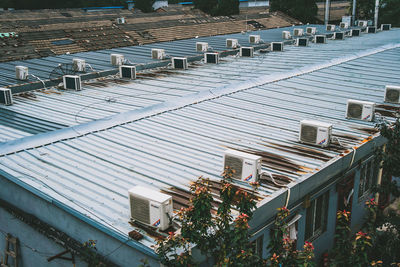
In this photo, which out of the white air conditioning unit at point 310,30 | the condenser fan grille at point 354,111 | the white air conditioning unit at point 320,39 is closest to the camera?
the condenser fan grille at point 354,111

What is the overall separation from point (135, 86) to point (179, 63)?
4646mm

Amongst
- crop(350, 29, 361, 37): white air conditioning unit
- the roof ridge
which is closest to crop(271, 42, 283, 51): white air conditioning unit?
the roof ridge

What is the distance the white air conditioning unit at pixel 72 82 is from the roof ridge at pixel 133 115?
201 inches

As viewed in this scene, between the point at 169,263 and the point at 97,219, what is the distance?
247cm

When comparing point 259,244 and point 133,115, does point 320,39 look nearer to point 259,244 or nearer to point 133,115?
point 133,115

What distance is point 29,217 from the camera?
1031 cm

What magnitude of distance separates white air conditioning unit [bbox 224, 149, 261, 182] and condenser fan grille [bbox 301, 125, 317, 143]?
112 inches

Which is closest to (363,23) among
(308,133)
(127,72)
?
(127,72)

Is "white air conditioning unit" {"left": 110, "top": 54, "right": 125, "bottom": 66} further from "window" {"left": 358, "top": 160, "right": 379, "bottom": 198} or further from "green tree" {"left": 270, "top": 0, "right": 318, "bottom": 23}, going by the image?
"green tree" {"left": 270, "top": 0, "right": 318, "bottom": 23}

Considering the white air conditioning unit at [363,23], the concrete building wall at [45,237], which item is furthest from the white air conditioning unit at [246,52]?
the white air conditioning unit at [363,23]

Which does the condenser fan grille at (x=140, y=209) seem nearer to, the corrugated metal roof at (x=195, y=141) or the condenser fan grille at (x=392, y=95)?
the corrugated metal roof at (x=195, y=141)

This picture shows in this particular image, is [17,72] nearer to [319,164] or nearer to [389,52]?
[319,164]

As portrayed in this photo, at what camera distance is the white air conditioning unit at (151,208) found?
8008mm

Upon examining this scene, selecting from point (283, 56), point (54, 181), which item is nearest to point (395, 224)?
point (54, 181)
